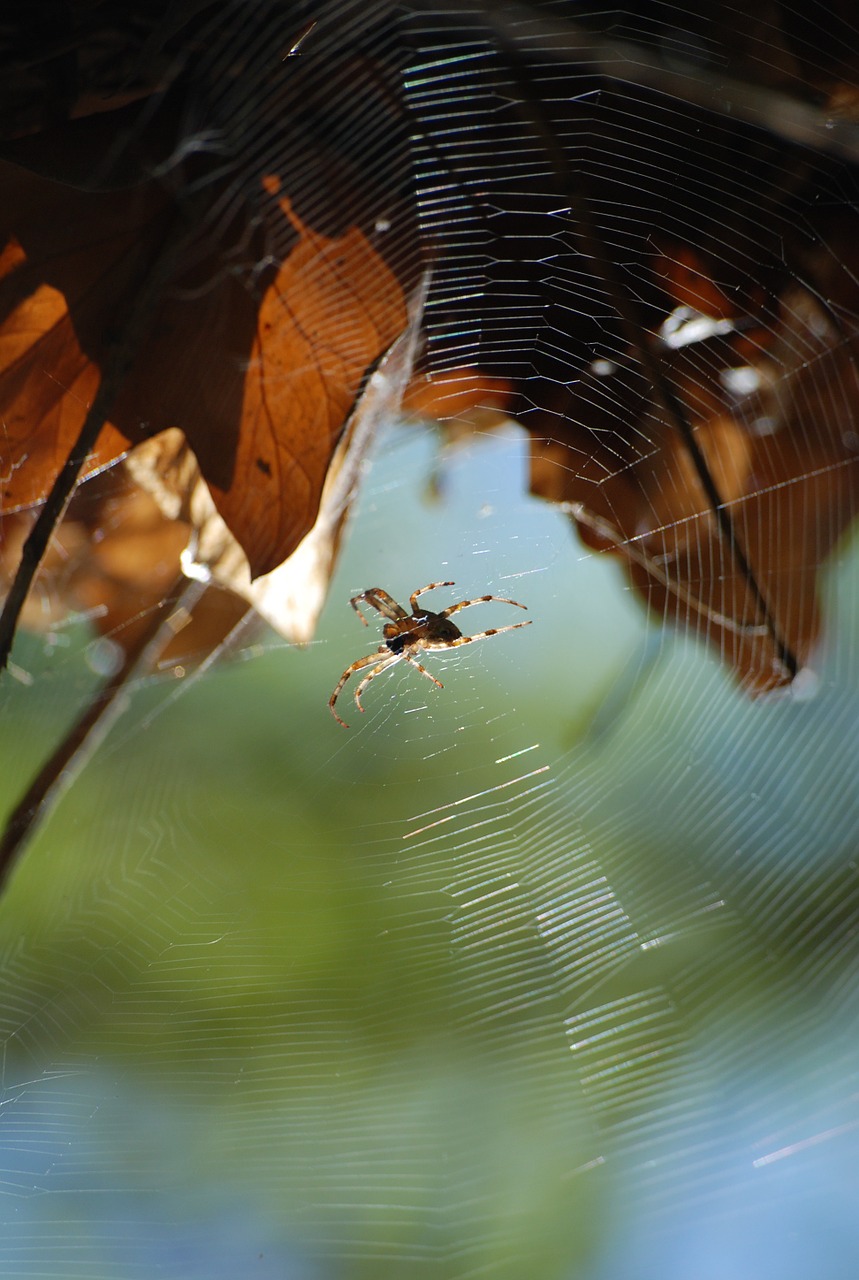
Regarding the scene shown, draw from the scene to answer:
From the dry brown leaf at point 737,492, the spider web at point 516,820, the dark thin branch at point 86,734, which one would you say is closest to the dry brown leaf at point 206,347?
the spider web at point 516,820

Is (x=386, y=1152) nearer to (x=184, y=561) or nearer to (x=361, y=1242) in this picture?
(x=361, y=1242)

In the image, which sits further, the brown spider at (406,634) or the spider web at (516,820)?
the brown spider at (406,634)

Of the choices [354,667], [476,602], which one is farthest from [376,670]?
[476,602]

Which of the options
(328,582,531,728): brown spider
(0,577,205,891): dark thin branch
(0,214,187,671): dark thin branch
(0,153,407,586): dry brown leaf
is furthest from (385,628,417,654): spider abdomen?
(0,214,187,671): dark thin branch

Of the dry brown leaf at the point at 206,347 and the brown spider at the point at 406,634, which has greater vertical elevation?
the brown spider at the point at 406,634

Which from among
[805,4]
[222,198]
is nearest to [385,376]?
[222,198]

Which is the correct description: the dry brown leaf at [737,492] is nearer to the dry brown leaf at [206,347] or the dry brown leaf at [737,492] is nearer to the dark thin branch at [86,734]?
the dry brown leaf at [206,347]

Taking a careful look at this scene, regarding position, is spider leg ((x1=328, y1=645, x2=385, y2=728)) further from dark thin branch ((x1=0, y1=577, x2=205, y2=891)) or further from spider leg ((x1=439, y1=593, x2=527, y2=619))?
dark thin branch ((x1=0, y1=577, x2=205, y2=891))

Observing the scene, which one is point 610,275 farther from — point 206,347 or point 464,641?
point 464,641
